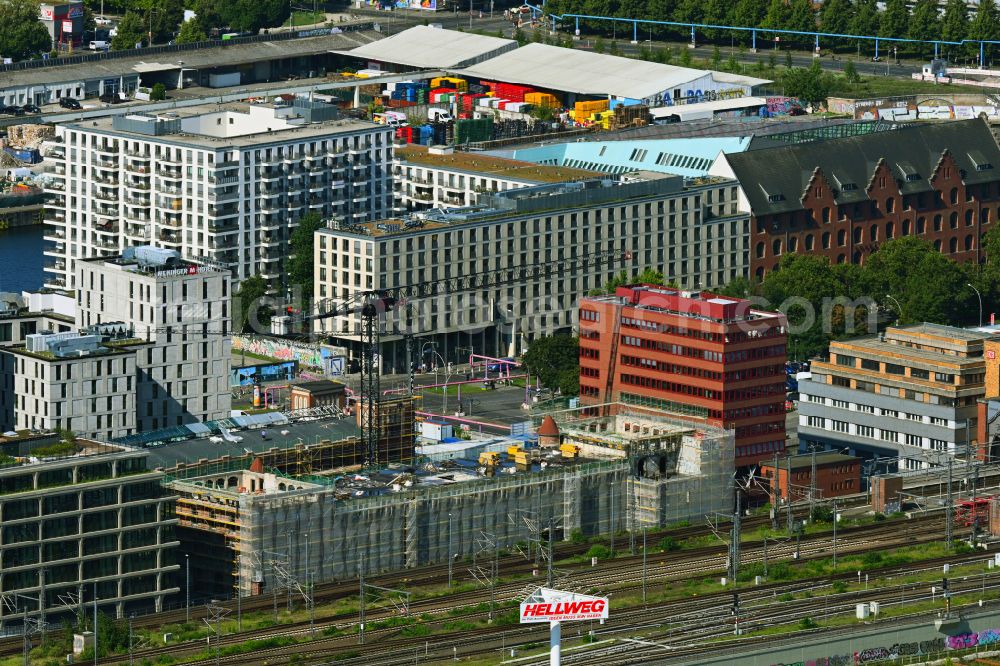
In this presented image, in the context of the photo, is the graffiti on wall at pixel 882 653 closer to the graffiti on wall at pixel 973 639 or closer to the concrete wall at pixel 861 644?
the concrete wall at pixel 861 644

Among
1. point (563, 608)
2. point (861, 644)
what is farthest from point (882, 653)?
point (563, 608)

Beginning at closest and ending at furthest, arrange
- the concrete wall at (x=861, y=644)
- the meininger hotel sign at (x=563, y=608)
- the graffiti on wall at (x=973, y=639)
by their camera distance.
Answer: the meininger hotel sign at (x=563, y=608) < the concrete wall at (x=861, y=644) < the graffiti on wall at (x=973, y=639)

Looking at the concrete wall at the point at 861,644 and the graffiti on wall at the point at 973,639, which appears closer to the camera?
the concrete wall at the point at 861,644

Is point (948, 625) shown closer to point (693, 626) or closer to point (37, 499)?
point (693, 626)

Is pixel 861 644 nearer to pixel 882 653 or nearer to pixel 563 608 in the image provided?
pixel 882 653

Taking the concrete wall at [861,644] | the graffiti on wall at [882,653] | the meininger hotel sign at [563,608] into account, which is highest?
the meininger hotel sign at [563,608]

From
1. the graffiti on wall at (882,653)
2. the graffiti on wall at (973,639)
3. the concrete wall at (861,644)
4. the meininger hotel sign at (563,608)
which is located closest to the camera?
the meininger hotel sign at (563,608)

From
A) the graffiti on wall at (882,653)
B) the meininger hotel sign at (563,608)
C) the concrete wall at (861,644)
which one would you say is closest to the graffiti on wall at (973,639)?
the concrete wall at (861,644)

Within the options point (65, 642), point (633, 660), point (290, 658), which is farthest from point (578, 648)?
point (65, 642)

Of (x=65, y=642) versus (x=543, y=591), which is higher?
(x=543, y=591)

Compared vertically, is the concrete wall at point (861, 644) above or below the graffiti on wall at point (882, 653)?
above
